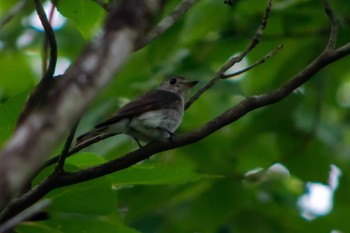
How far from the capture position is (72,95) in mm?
2014

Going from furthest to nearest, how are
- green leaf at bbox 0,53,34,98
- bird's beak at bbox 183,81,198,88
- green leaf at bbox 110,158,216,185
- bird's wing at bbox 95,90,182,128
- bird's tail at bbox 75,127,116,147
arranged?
green leaf at bbox 0,53,34,98, bird's beak at bbox 183,81,198,88, bird's wing at bbox 95,90,182,128, bird's tail at bbox 75,127,116,147, green leaf at bbox 110,158,216,185

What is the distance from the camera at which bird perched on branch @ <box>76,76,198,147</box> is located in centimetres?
577

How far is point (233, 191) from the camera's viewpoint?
6.99m

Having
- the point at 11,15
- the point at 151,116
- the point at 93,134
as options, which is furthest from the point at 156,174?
the point at 11,15

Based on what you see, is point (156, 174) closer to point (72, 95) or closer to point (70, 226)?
point (70, 226)

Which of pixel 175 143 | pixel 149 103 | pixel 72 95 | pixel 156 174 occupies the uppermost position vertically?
pixel 72 95

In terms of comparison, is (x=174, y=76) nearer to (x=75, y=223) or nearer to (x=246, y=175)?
(x=246, y=175)

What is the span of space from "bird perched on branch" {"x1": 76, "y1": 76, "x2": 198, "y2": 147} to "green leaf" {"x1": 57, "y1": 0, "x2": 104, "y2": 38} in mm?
1031

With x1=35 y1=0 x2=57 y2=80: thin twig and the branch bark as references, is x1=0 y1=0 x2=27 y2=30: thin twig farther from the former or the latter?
the branch bark

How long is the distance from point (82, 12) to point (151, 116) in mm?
2331

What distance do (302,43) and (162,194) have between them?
1906 mm

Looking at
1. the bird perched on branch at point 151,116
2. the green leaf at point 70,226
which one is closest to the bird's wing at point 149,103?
the bird perched on branch at point 151,116

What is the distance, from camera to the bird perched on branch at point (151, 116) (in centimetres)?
577

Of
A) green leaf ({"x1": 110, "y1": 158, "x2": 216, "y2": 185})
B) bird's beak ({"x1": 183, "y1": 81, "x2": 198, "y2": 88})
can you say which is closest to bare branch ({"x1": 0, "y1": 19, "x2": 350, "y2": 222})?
green leaf ({"x1": 110, "y1": 158, "x2": 216, "y2": 185})
